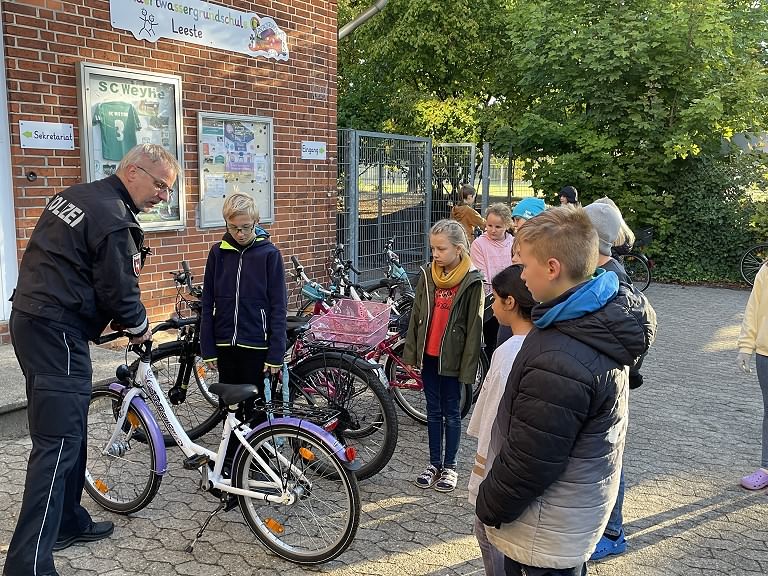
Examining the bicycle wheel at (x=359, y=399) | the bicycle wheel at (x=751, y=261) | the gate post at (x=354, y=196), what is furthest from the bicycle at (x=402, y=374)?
the bicycle wheel at (x=751, y=261)

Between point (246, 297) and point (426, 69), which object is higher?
point (426, 69)

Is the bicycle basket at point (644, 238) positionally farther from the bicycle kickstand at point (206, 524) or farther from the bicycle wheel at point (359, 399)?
the bicycle kickstand at point (206, 524)

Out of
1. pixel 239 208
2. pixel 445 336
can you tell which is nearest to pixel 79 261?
pixel 239 208

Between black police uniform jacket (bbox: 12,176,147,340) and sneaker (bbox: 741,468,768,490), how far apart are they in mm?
3767

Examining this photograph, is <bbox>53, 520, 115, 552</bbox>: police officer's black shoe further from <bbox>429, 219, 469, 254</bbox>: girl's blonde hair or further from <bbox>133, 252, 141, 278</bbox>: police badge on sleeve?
<bbox>429, 219, 469, 254</bbox>: girl's blonde hair

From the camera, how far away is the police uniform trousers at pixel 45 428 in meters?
2.90

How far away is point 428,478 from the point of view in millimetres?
4125

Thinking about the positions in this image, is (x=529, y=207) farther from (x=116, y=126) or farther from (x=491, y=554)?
(x=491, y=554)

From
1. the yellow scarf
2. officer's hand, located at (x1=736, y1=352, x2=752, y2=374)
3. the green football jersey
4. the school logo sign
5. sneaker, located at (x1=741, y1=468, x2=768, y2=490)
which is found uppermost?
the school logo sign

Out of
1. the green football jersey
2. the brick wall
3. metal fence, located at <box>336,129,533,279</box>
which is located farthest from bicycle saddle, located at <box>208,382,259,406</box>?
metal fence, located at <box>336,129,533,279</box>

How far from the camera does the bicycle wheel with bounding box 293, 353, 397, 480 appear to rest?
13.5 feet

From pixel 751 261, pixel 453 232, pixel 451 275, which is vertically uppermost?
pixel 453 232

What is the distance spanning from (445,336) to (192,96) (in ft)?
15.9

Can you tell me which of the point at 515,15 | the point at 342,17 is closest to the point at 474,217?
the point at 515,15
